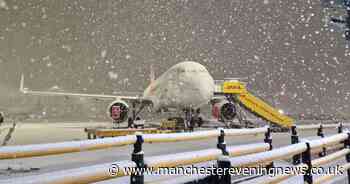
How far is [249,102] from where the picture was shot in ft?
85.8

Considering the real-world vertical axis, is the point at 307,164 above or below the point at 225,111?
below

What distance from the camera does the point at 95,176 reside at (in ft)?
9.21

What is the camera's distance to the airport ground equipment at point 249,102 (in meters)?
25.7

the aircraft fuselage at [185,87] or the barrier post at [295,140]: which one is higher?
the aircraft fuselage at [185,87]

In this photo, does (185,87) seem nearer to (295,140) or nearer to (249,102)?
(249,102)

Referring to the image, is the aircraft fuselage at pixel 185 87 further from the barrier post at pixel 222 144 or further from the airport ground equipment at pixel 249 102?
the barrier post at pixel 222 144

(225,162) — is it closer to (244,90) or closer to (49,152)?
(49,152)

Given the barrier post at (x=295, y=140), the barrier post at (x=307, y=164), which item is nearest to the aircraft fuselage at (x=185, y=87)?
the barrier post at (x=295, y=140)

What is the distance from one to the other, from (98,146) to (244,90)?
23394mm

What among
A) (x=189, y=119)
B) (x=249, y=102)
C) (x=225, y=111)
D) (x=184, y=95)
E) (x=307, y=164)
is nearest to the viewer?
(x=307, y=164)

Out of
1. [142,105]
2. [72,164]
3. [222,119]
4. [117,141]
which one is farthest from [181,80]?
[117,141]

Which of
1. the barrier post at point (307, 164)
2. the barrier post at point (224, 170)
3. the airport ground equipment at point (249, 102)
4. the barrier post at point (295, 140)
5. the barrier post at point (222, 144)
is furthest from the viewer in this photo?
the airport ground equipment at point (249, 102)

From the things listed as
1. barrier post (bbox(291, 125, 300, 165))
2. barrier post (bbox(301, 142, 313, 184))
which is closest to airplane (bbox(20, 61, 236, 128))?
barrier post (bbox(291, 125, 300, 165))

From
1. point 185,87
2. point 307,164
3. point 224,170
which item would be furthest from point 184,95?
point 224,170
